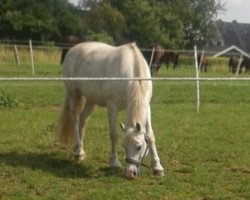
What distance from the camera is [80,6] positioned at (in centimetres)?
6006

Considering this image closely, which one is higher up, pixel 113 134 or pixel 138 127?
pixel 138 127

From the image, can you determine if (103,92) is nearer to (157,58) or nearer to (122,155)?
(122,155)

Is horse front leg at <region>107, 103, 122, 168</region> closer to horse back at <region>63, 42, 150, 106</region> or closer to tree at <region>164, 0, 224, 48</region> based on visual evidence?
horse back at <region>63, 42, 150, 106</region>

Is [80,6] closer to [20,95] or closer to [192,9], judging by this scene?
[192,9]

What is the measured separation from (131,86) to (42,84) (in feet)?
29.2

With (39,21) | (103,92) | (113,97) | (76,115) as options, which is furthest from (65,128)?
(39,21)

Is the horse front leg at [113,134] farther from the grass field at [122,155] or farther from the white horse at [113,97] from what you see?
the grass field at [122,155]

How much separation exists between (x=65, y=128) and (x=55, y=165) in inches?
34.1

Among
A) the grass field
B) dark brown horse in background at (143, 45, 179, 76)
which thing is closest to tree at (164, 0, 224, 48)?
dark brown horse in background at (143, 45, 179, 76)

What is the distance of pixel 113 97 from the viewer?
6.21 meters

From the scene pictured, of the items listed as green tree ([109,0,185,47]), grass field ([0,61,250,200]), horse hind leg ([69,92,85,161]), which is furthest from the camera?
green tree ([109,0,185,47])

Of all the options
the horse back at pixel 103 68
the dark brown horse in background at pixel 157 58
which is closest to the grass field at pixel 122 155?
the horse back at pixel 103 68

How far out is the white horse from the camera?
218 inches

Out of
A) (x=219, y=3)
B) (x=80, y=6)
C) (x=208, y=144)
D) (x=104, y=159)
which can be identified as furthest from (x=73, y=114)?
(x=219, y=3)
